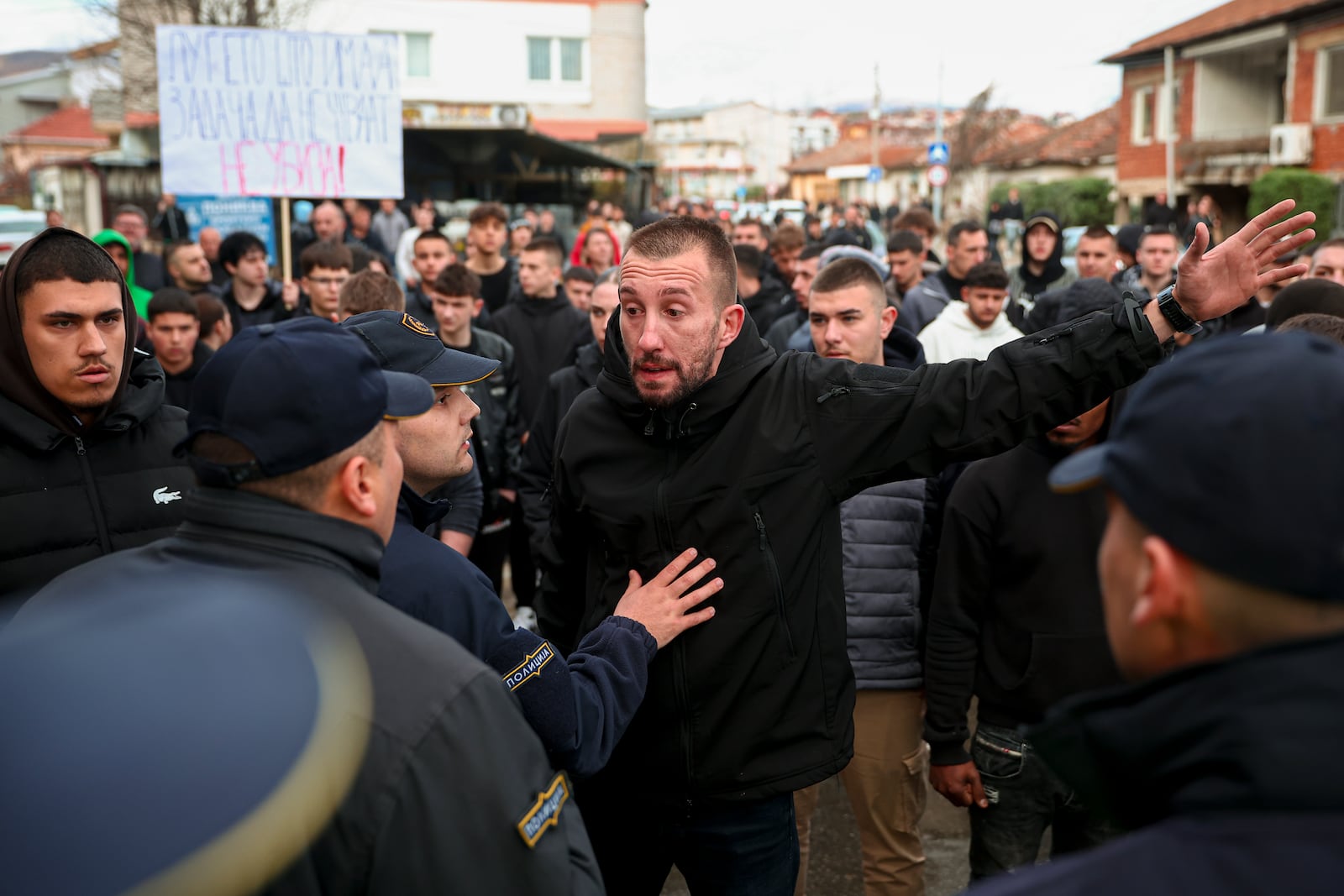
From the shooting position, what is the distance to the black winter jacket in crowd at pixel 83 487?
298 cm

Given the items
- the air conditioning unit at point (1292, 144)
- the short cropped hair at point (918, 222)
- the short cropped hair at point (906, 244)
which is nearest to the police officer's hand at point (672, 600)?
the short cropped hair at point (906, 244)

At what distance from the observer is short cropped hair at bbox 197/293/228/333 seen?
21.2ft

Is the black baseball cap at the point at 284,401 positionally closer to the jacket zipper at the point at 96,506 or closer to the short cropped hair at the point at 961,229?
the jacket zipper at the point at 96,506

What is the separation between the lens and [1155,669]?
129 cm

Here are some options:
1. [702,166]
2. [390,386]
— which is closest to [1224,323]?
[390,386]

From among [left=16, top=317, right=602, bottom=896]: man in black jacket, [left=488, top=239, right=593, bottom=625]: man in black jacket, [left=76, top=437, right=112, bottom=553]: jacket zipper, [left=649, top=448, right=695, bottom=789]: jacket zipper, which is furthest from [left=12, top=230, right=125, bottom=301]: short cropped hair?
[left=488, top=239, right=593, bottom=625]: man in black jacket

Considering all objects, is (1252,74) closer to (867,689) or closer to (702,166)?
(867,689)

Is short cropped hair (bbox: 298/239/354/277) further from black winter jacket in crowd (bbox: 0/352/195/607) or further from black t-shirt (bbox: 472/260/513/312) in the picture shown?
black winter jacket in crowd (bbox: 0/352/195/607)

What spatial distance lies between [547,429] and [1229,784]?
175 inches

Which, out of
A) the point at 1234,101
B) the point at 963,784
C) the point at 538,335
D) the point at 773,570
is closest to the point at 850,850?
the point at 963,784

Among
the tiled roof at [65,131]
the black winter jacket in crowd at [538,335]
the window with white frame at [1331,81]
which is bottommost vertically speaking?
the black winter jacket in crowd at [538,335]

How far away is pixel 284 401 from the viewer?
68.4 inches

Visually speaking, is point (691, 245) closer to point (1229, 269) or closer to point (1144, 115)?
point (1229, 269)

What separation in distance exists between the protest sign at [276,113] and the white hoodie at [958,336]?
3784mm
